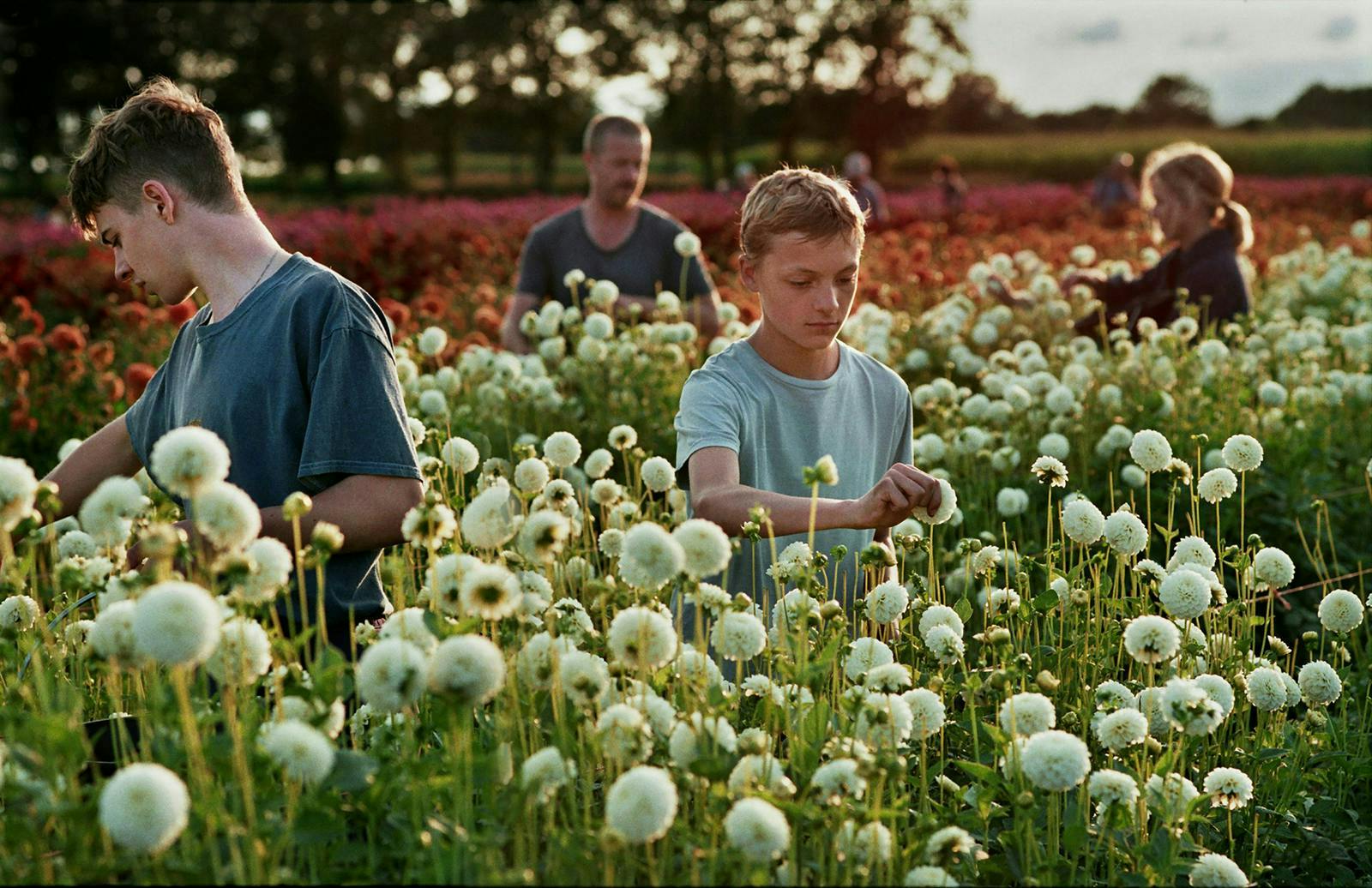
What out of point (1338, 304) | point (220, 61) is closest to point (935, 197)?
point (1338, 304)

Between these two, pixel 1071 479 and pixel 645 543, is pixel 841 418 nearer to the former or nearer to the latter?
pixel 645 543

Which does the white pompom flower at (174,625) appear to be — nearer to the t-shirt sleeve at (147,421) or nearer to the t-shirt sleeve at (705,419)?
the t-shirt sleeve at (705,419)

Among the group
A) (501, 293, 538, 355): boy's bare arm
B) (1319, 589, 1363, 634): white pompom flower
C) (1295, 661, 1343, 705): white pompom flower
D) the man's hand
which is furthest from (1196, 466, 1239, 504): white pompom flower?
the man's hand

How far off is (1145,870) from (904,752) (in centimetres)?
47

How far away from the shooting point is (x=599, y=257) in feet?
24.0

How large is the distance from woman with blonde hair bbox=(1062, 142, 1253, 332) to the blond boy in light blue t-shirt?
4.00m

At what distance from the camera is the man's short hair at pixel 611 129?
23.4 ft

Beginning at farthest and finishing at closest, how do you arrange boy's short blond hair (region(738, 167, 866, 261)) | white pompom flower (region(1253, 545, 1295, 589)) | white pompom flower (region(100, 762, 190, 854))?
boy's short blond hair (region(738, 167, 866, 261)) → white pompom flower (region(1253, 545, 1295, 589)) → white pompom flower (region(100, 762, 190, 854))

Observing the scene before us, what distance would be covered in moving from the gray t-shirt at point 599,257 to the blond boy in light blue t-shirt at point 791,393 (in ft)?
11.6

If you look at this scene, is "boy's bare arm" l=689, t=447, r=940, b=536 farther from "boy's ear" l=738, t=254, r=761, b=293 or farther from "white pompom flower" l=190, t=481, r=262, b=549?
"white pompom flower" l=190, t=481, r=262, b=549

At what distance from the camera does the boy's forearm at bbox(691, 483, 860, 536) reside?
284cm

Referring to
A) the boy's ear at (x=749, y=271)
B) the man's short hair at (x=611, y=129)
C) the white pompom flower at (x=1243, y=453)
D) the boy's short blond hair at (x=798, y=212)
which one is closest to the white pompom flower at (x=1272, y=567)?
the white pompom flower at (x=1243, y=453)

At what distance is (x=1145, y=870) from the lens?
259 cm

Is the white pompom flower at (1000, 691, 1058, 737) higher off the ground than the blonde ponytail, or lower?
lower
